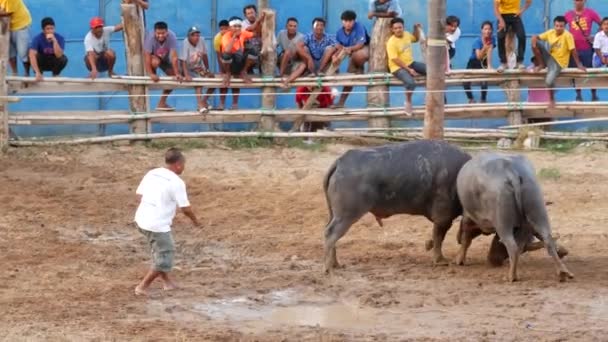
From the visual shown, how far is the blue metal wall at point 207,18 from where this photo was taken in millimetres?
20344

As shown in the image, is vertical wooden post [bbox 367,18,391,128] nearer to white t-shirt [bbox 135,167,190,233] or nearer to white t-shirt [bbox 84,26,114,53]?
white t-shirt [bbox 84,26,114,53]

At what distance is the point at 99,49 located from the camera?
62.0 ft

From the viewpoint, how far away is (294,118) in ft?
62.7

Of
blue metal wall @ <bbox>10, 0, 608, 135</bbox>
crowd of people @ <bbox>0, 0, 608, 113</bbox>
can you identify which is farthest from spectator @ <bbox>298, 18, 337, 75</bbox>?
blue metal wall @ <bbox>10, 0, 608, 135</bbox>

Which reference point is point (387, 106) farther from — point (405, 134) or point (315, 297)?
point (315, 297)

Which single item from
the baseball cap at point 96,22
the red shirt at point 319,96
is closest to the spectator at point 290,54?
the red shirt at point 319,96

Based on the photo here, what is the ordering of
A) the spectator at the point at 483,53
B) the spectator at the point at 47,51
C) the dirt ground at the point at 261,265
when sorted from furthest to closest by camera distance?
the spectator at the point at 483,53
the spectator at the point at 47,51
the dirt ground at the point at 261,265

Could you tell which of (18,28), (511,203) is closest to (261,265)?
(511,203)

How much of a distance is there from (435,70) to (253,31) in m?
4.13

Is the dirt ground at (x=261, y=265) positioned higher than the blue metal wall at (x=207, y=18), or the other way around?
the blue metal wall at (x=207, y=18)

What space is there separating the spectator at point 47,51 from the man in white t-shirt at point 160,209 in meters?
7.66

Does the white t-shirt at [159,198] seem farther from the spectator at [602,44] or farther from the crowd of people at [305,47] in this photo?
the spectator at [602,44]

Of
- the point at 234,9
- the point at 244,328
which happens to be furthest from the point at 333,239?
the point at 234,9

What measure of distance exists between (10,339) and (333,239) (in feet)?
12.5
